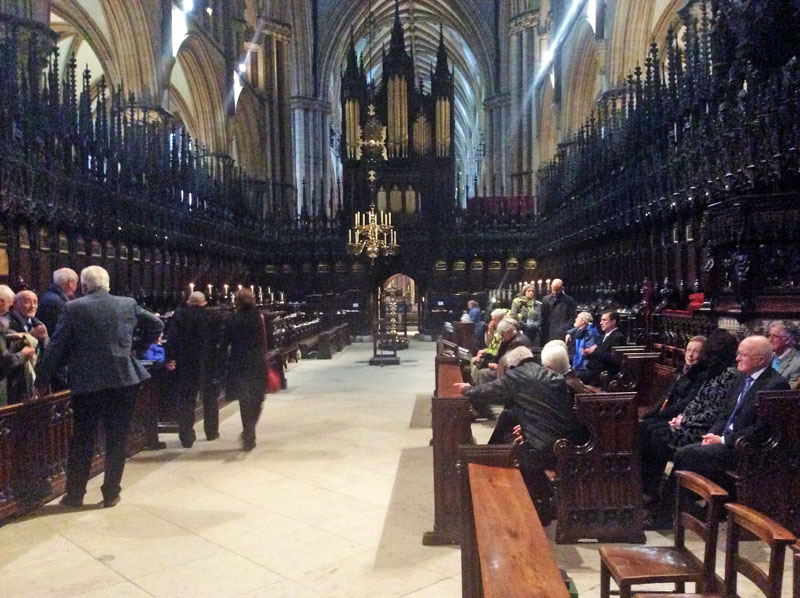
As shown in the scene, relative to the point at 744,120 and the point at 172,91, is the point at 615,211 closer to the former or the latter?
the point at 744,120

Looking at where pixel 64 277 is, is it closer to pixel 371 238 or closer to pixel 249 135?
pixel 371 238

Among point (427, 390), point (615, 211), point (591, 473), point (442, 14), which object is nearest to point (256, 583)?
point (591, 473)

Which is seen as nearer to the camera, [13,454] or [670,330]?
[13,454]

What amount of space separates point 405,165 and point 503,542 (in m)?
22.7

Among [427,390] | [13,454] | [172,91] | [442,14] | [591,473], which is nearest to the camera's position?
[591,473]

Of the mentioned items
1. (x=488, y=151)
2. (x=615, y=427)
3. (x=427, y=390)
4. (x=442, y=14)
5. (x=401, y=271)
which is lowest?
(x=427, y=390)

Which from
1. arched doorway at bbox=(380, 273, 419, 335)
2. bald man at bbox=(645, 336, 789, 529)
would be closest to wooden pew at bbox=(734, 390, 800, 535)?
bald man at bbox=(645, 336, 789, 529)

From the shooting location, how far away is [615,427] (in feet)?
12.4

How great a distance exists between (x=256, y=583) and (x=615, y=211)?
30.6ft

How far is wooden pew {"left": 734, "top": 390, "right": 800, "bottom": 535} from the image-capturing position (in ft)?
11.3

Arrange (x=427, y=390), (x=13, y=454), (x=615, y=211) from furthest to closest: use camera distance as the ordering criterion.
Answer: (x=615, y=211) → (x=427, y=390) → (x=13, y=454)

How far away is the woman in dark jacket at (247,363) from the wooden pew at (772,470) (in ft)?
13.1

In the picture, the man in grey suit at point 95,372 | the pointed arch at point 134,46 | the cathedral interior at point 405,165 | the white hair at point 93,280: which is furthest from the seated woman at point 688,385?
the pointed arch at point 134,46

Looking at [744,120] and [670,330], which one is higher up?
[744,120]
